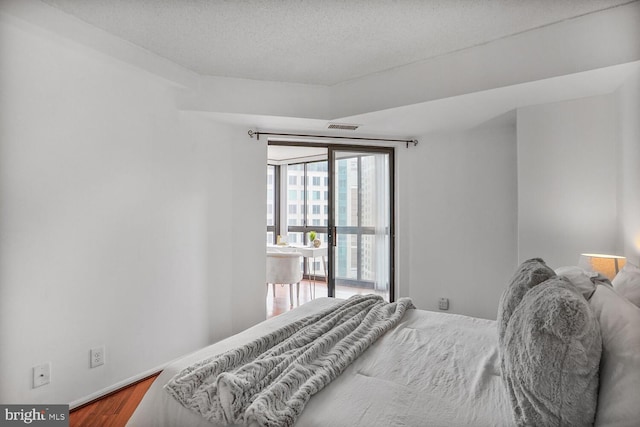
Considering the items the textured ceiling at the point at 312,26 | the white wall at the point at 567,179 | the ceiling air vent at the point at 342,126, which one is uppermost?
the textured ceiling at the point at 312,26

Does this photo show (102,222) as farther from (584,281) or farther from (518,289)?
(584,281)

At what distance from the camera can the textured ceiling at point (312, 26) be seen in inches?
84.7

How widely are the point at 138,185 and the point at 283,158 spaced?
3.98 metres

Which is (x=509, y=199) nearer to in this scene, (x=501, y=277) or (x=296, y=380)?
(x=501, y=277)

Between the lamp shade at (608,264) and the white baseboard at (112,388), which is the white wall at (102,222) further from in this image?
the lamp shade at (608,264)

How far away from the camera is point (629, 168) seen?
7.57 ft

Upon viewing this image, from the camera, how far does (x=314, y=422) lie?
1187mm

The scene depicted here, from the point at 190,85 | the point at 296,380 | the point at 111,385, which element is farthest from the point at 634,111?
the point at 111,385

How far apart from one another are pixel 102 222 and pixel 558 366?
267cm

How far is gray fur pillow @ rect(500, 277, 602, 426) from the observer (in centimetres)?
105

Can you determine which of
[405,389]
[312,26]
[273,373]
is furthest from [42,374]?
[312,26]

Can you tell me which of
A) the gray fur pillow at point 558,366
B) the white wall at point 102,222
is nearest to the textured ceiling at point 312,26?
the white wall at point 102,222

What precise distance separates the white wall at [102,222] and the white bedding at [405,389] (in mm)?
1199

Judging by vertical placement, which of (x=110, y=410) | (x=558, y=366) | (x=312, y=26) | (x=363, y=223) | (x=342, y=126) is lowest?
(x=110, y=410)
